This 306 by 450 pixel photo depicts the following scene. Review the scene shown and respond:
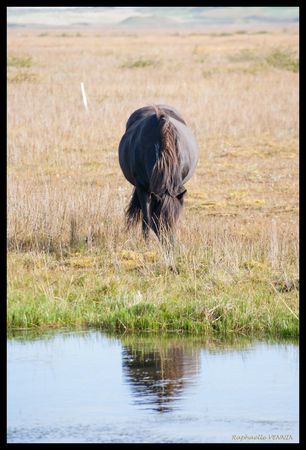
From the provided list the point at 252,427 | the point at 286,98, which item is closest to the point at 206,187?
the point at 252,427

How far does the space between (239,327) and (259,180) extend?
822 centimetres

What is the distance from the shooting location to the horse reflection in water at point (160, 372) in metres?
5.93

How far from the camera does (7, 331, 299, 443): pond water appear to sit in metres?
5.30

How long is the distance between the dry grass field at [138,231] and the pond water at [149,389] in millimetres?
474

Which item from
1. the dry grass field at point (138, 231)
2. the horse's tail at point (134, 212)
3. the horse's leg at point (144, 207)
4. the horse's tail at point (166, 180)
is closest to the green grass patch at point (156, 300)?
the dry grass field at point (138, 231)

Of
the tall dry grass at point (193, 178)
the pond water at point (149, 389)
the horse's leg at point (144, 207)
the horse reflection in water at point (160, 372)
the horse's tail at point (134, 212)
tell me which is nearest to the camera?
the pond water at point (149, 389)

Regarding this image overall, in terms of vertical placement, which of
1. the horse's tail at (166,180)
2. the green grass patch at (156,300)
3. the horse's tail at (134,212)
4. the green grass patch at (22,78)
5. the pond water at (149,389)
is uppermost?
the green grass patch at (22,78)

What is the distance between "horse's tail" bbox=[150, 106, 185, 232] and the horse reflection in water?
297 centimetres

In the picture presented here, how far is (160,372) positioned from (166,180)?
3.67m

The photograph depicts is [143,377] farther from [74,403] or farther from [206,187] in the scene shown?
[206,187]

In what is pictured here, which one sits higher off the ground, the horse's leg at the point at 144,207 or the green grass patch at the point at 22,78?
the green grass patch at the point at 22,78

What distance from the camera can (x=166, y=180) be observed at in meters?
9.79

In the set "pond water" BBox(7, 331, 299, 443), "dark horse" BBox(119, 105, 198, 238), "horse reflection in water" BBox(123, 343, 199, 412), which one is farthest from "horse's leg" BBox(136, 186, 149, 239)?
"horse reflection in water" BBox(123, 343, 199, 412)

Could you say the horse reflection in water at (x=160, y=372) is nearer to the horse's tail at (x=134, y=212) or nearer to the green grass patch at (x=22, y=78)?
the horse's tail at (x=134, y=212)
